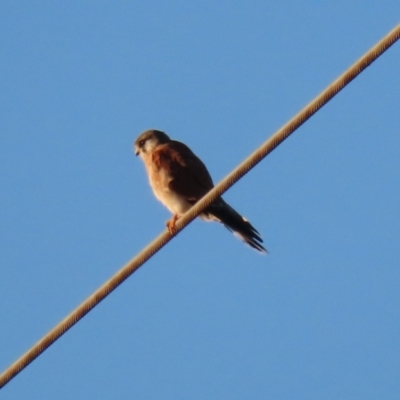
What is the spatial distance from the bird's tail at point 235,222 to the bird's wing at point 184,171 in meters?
0.56

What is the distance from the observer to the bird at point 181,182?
7.64 m

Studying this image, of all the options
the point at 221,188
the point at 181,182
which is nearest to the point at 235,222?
the point at 181,182

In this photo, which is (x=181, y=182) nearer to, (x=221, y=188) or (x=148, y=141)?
(x=148, y=141)

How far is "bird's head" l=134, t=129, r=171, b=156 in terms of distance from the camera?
374 inches

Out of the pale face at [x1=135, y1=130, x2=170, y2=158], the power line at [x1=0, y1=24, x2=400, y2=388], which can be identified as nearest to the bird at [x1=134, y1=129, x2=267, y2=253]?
the pale face at [x1=135, y1=130, x2=170, y2=158]

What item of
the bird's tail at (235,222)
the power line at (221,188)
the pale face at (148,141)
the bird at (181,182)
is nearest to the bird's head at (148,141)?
the pale face at (148,141)

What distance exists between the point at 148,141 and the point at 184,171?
1.26m

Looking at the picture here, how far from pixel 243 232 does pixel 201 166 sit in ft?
4.21

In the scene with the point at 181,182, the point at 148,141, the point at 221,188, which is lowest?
the point at 221,188

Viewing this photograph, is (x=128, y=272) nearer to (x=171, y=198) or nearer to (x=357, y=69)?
(x=357, y=69)

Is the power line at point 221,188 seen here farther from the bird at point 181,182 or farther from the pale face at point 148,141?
the pale face at point 148,141

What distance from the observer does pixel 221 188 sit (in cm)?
529

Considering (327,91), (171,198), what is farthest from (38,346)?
(171,198)

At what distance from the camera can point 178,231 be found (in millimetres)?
6039
